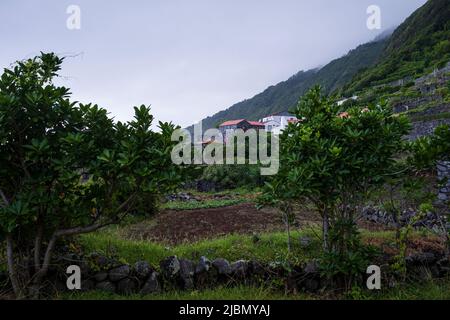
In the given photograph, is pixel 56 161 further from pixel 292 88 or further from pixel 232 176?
pixel 292 88

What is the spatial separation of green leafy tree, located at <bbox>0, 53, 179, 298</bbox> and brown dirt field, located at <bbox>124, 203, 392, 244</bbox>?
3.23m

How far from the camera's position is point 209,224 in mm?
8969

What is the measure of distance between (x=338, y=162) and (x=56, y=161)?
3279mm

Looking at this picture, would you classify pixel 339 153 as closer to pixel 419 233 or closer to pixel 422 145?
pixel 422 145

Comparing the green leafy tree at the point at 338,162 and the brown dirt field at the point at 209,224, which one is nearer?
the green leafy tree at the point at 338,162

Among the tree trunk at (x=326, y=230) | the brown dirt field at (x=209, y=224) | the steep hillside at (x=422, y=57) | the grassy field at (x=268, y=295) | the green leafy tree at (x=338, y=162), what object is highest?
the steep hillside at (x=422, y=57)

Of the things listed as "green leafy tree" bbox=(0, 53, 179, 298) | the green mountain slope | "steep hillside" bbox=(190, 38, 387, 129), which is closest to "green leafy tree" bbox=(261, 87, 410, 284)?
the green mountain slope

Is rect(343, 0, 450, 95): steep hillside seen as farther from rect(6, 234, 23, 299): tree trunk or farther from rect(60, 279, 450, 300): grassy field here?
rect(6, 234, 23, 299): tree trunk

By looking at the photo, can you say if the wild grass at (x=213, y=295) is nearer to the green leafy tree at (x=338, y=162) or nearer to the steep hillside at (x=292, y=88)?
the green leafy tree at (x=338, y=162)

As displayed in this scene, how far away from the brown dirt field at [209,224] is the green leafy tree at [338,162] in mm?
2420

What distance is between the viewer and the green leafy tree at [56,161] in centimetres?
346

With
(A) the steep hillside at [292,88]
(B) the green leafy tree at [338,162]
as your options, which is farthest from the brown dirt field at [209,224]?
(A) the steep hillside at [292,88]
